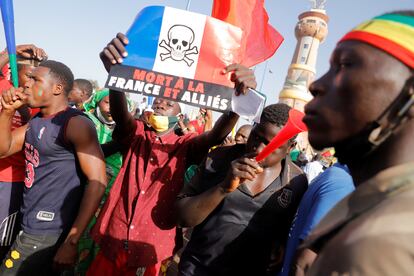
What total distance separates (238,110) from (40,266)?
68.4 inches

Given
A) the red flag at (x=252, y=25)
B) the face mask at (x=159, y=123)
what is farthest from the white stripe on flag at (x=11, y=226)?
the red flag at (x=252, y=25)

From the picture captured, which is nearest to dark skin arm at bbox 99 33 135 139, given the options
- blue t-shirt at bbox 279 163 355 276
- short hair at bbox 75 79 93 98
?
blue t-shirt at bbox 279 163 355 276

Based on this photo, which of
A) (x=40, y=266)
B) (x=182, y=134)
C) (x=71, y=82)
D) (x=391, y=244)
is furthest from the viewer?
(x=182, y=134)

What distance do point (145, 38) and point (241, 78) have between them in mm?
646

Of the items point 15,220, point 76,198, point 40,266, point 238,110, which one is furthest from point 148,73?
point 15,220

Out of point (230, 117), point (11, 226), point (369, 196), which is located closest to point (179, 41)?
point (230, 117)

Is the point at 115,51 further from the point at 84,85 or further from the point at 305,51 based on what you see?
the point at 305,51

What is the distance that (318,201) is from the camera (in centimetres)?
159

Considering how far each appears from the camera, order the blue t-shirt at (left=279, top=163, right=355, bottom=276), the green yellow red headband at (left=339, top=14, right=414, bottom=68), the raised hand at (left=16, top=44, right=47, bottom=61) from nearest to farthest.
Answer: the green yellow red headband at (left=339, top=14, right=414, bottom=68), the blue t-shirt at (left=279, top=163, right=355, bottom=276), the raised hand at (left=16, top=44, right=47, bottom=61)

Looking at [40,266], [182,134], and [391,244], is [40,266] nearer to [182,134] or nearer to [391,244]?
[182,134]

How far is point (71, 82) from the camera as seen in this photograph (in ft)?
8.53

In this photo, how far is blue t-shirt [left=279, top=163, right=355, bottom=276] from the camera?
1548 mm

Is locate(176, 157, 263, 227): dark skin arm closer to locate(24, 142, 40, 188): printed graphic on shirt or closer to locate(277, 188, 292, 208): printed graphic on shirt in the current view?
locate(277, 188, 292, 208): printed graphic on shirt

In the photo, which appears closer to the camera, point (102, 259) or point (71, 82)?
point (102, 259)
